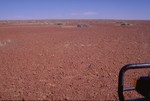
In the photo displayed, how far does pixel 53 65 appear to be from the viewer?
7828 millimetres

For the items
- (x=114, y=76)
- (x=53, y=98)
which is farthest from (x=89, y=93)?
(x=114, y=76)

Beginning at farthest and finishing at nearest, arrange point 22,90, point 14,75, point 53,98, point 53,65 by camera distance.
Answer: point 53,65 → point 14,75 → point 22,90 → point 53,98

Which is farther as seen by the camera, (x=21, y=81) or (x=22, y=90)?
(x=21, y=81)

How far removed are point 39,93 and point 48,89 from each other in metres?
0.34

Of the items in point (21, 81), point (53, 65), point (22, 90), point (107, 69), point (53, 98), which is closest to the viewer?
point (53, 98)

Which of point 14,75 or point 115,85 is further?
point 14,75

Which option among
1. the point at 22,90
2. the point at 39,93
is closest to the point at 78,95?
the point at 39,93

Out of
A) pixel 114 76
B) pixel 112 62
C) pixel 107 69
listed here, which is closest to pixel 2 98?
A: pixel 114 76

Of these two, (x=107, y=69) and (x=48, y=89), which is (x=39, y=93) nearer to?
(x=48, y=89)

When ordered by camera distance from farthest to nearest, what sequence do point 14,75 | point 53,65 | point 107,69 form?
1. point 53,65
2. point 107,69
3. point 14,75

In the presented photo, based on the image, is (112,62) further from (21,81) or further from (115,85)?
(21,81)

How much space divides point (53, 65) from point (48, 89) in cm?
274

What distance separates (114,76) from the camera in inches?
242

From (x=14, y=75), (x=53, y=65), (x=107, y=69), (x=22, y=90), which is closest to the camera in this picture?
(x=22, y=90)
